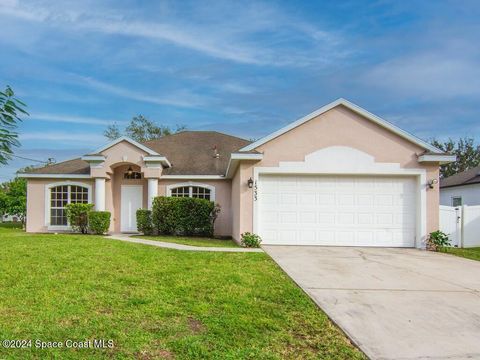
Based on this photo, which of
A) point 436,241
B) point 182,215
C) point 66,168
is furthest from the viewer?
point 66,168

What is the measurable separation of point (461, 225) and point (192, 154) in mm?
12613

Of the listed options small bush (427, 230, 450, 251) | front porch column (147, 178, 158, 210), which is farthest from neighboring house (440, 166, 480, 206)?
front porch column (147, 178, 158, 210)

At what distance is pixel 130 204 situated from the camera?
1731 centimetres

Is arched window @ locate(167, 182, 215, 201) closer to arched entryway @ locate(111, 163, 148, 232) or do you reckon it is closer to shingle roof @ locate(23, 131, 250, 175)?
shingle roof @ locate(23, 131, 250, 175)

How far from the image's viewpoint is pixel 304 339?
4.02 m

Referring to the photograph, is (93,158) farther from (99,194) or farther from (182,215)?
(182,215)

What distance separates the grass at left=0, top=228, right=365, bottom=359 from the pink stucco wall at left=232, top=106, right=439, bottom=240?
17.0 feet

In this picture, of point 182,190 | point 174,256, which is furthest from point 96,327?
point 182,190

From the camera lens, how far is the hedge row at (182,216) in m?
14.9

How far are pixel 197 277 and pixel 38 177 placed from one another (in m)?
13.4

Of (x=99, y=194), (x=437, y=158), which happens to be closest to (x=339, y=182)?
(x=437, y=158)

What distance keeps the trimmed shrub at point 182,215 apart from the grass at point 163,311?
22.8 feet

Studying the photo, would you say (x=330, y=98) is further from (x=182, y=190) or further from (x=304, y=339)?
(x=304, y=339)

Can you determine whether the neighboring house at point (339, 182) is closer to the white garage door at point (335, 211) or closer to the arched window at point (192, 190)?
the white garage door at point (335, 211)
